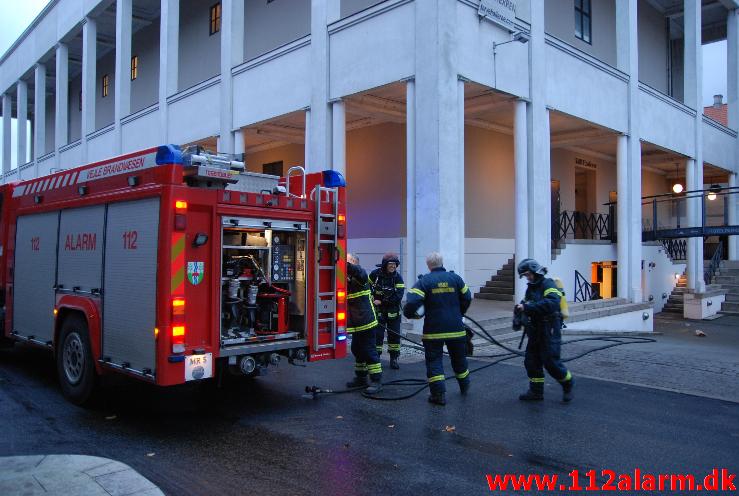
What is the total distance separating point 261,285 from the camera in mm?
6262

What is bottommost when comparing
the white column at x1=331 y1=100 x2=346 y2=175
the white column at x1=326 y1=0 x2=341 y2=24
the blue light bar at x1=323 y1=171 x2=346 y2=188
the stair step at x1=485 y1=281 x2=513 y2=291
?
the stair step at x1=485 y1=281 x2=513 y2=291

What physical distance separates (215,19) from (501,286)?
1364 cm

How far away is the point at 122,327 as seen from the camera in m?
5.54

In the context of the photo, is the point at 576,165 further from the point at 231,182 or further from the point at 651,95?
the point at 231,182

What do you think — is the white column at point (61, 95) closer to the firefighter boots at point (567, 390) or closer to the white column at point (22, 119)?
the white column at point (22, 119)

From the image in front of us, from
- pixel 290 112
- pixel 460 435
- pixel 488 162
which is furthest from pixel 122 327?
pixel 488 162

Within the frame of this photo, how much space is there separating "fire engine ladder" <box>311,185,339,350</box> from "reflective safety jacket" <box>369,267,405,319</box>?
149cm

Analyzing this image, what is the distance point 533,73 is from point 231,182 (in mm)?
8801

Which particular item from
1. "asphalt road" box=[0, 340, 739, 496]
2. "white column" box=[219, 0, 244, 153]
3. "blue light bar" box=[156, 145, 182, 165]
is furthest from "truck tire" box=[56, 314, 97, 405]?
"white column" box=[219, 0, 244, 153]

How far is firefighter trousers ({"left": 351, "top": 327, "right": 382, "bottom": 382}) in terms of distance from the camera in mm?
6797

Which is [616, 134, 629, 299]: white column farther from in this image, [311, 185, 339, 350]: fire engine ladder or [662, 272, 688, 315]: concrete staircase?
[311, 185, 339, 350]: fire engine ladder

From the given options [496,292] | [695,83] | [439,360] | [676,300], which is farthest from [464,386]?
[695,83]

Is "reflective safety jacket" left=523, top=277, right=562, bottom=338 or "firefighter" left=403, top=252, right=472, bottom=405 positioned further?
"firefighter" left=403, top=252, right=472, bottom=405

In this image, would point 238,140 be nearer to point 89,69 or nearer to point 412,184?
point 412,184
